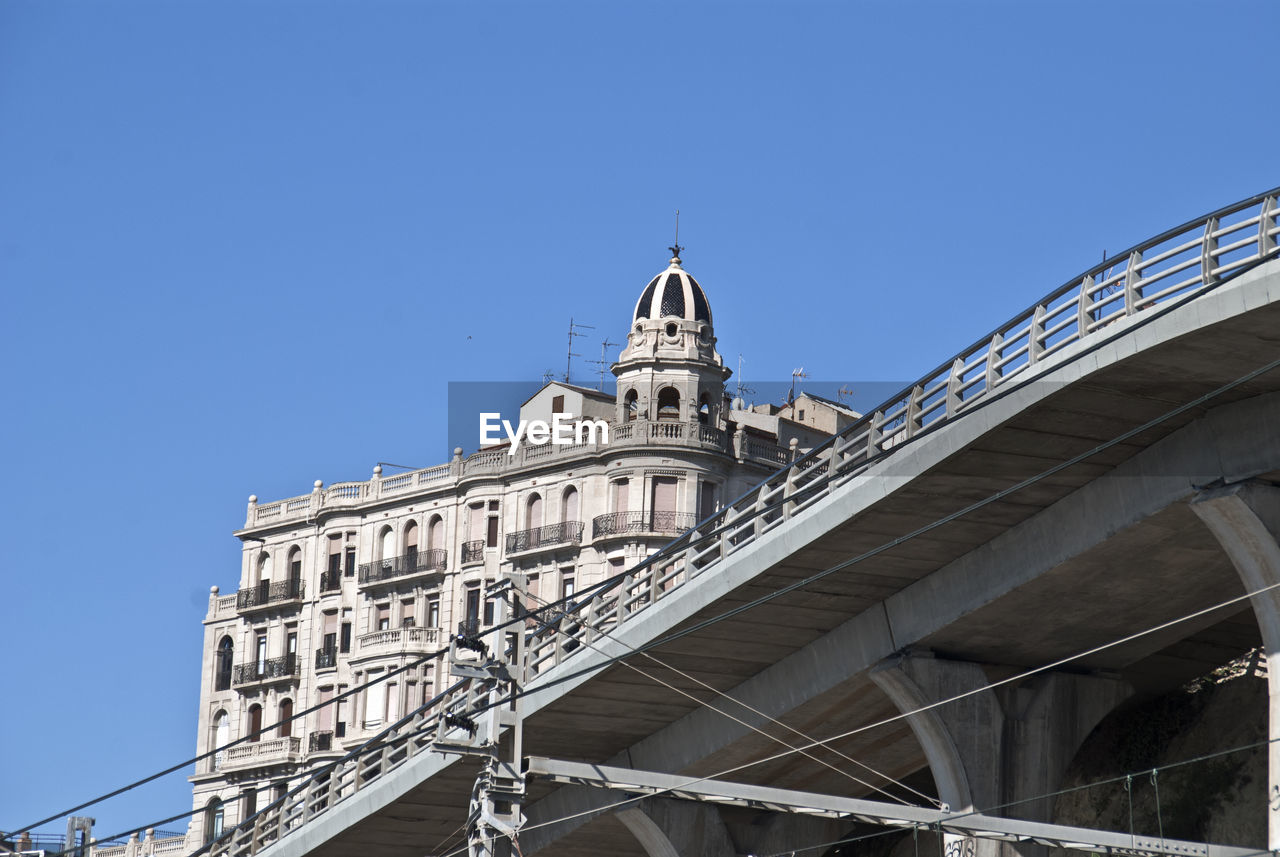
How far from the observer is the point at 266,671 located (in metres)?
97.2

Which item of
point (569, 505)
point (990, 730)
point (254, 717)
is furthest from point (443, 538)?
point (990, 730)

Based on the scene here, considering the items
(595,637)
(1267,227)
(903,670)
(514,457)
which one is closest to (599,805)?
(595,637)

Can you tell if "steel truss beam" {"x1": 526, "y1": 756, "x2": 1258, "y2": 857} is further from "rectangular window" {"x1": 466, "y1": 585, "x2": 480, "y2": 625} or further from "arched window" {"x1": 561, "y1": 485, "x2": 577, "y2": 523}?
"rectangular window" {"x1": 466, "y1": 585, "x2": 480, "y2": 625}

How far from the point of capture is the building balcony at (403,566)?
92.0 m

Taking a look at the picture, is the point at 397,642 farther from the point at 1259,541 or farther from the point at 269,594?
the point at 1259,541

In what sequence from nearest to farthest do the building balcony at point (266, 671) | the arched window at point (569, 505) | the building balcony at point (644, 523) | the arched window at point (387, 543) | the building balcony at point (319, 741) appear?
1. the building balcony at point (644, 523)
2. the arched window at point (569, 505)
3. the building balcony at point (319, 741)
4. the arched window at point (387, 543)
5. the building balcony at point (266, 671)

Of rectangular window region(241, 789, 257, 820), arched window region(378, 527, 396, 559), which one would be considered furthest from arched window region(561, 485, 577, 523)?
rectangular window region(241, 789, 257, 820)

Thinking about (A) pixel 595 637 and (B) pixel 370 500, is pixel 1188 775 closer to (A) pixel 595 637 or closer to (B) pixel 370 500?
(A) pixel 595 637

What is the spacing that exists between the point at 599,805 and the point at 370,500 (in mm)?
45954

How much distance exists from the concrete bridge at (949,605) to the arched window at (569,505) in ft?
111

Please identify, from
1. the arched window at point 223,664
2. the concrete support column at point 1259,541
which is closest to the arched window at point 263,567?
the arched window at point 223,664

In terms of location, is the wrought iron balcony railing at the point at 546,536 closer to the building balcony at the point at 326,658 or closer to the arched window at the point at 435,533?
the arched window at the point at 435,533

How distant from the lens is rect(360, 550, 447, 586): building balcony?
9200 centimetres

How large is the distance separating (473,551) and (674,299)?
13064 millimetres
